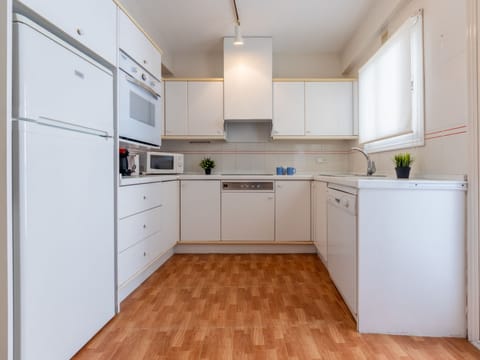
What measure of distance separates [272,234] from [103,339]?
2.08 meters

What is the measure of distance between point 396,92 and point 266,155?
1844mm

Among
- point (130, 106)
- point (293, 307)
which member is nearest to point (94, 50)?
point (130, 106)

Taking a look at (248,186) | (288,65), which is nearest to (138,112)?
(248,186)

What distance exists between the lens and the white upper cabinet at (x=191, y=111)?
12.4 ft

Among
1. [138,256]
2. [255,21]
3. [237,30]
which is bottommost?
[138,256]

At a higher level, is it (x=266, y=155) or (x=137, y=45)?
(x=137, y=45)

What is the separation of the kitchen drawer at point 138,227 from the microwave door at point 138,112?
588 millimetres

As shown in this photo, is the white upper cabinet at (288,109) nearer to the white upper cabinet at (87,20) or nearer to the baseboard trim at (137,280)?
the baseboard trim at (137,280)

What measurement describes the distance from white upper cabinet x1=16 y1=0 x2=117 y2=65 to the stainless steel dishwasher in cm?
194

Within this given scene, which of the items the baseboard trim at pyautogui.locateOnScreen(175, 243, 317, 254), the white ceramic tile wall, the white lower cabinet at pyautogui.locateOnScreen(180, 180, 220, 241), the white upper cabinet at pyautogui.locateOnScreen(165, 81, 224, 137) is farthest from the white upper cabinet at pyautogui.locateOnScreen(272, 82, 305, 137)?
the baseboard trim at pyautogui.locateOnScreen(175, 243, 317, 254)

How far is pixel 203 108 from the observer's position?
377 centimetres

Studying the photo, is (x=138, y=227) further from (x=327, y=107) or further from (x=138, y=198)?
(x=327, y=107)

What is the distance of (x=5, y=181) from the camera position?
1.13 m

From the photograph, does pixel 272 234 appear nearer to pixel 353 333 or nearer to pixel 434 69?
pixel 353 333
